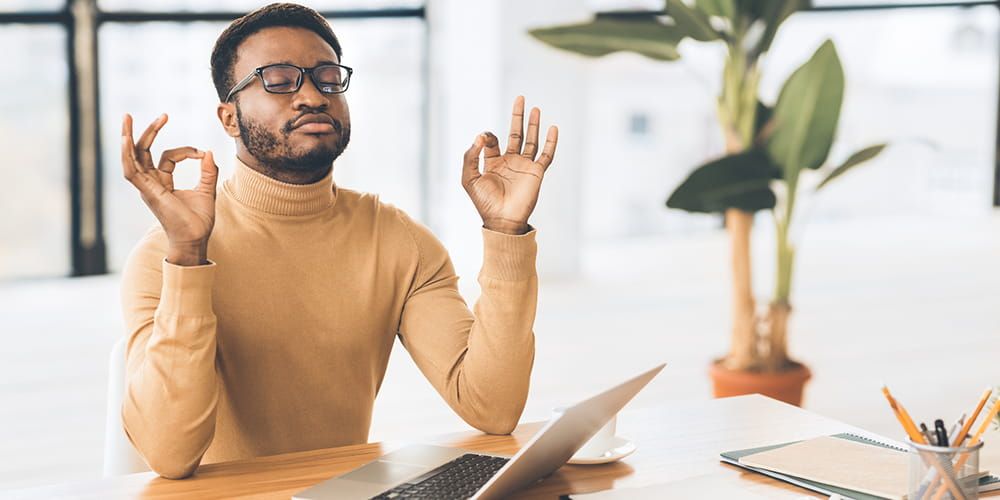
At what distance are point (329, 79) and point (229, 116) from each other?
178mm

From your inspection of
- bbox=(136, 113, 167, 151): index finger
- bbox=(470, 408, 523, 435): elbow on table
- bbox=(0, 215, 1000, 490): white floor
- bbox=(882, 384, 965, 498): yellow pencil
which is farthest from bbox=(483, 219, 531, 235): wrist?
bbox=(0, 215, 1000, 490): white floor

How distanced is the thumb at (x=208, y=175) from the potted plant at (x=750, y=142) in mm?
1816

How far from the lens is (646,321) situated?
5.12 metres

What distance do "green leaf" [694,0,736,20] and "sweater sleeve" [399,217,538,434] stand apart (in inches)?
67.0

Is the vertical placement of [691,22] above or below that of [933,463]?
above

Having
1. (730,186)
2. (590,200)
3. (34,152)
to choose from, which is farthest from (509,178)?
(590,200)

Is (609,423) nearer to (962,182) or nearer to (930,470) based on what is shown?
(930,470)

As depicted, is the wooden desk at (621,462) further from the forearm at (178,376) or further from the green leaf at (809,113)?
the green leaf at (809,113)

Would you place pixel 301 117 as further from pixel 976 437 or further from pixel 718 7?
pixel 718 7

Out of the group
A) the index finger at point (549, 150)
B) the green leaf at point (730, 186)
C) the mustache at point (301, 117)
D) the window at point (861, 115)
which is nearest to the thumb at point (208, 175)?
the mustache at point (301, 117)

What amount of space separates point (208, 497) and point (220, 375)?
0.36 meters

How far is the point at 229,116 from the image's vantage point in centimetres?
181

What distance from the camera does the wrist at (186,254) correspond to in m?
1.52

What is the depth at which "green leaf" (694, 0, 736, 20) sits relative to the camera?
10.5 feet
